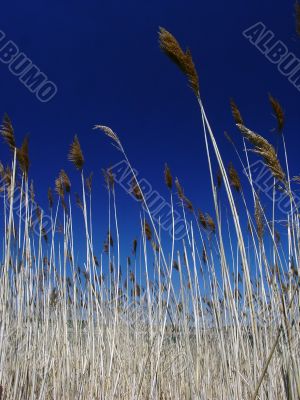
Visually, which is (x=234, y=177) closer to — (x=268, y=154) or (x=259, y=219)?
(x=259, y=219)

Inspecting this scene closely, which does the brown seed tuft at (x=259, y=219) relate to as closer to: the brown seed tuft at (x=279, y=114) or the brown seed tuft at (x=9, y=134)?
the brown seed tuft at (x=279, y=114)

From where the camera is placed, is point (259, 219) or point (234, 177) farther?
point (234, 177)

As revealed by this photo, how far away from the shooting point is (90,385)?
2.78m

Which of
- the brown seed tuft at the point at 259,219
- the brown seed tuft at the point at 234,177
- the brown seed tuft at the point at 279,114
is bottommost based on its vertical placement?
the brown seed tuft at the point at 259,219

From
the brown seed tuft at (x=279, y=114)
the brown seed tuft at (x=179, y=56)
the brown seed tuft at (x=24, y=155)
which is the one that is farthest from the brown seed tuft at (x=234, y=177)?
the brown seed tuft at (x=24, y=155)

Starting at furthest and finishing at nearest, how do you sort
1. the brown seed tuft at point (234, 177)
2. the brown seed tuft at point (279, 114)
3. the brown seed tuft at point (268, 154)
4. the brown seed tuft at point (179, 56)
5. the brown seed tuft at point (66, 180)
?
the brown seed tuft at point (66, 180) < the brown seed tuft at point (234, 177) < the brown seed tuft at point (279, 114) < the brown seed tuft at point (179, 56) < the brown seed tuft at point (268, 154)

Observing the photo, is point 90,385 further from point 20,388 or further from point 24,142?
point 24,142

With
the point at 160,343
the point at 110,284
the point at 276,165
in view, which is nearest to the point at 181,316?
the point at 160,343

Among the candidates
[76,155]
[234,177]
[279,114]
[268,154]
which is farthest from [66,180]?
[268,154]

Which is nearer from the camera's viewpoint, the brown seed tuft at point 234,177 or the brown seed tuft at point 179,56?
the brown seed tuft at point 179,56

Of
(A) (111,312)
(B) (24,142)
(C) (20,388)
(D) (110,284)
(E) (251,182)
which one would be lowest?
(C) (20,388)

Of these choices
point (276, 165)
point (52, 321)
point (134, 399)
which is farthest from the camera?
point (52, 321)

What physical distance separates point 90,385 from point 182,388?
2.65ft

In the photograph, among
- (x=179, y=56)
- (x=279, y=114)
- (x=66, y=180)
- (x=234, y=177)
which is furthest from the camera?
(x=66, y=180)
